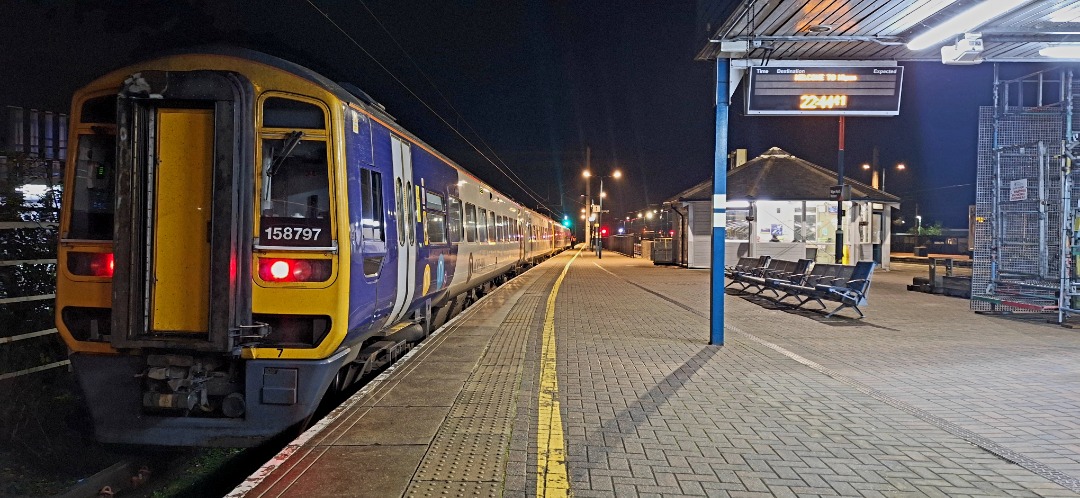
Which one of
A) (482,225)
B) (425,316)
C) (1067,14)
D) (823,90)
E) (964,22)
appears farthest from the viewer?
(482,225)

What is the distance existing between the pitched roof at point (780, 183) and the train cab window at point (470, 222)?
14.5 m

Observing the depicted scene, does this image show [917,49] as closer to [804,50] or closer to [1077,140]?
[804,50]

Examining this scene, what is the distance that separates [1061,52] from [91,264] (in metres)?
12.3

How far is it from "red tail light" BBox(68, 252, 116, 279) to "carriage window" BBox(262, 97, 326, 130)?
1506 mm

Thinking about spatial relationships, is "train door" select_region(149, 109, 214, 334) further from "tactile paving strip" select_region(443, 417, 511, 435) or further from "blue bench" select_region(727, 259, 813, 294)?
"blue bench" select_region(727, 259, 813, 294)

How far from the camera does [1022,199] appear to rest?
40.0ft

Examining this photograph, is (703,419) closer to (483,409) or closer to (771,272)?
(483,409)

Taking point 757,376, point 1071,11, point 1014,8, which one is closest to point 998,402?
point 757,376

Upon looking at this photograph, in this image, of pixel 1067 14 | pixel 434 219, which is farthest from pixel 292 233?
pixel 1067 14

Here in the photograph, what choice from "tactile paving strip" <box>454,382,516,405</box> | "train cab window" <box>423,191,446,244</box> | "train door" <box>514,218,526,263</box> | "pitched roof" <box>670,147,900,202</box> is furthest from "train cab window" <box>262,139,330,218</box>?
"pitched roof" <box>670,147,900,202</box>

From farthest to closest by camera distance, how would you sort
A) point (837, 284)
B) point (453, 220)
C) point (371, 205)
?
point (837, 284), point (453, 220), point (371, 205)

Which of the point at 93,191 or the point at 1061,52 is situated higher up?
the point at 1061,52

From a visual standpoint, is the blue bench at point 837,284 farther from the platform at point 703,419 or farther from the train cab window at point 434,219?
the train cab window at point 434,219

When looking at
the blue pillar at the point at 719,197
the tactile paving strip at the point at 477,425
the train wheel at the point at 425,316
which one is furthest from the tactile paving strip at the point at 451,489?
the blue pillar at the point at 719,197
